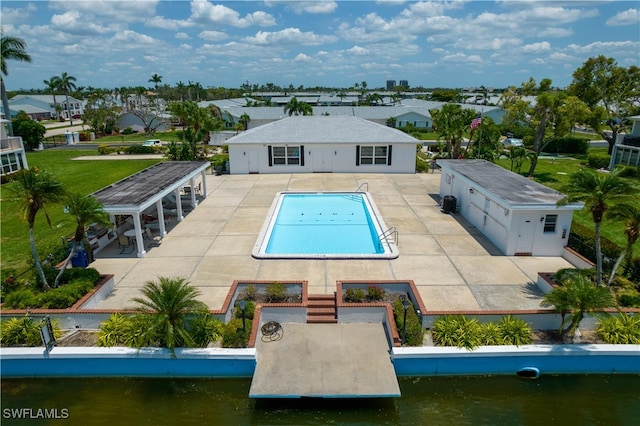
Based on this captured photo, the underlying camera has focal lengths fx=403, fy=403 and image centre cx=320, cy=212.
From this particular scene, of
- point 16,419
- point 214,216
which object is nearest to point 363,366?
point 16,419

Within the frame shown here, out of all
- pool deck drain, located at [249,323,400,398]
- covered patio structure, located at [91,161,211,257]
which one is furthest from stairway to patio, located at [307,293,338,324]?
covered patio structure, located at [91,161,211,257]

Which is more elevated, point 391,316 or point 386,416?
point 391,316

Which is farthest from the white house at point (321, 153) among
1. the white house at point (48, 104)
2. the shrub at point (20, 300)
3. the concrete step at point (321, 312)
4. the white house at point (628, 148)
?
the white house at point (48, 104)

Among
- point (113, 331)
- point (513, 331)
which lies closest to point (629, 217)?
point (513, 331)

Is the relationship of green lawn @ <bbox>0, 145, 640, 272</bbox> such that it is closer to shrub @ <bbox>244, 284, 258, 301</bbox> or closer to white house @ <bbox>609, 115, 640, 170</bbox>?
white house @ <bbox>609, 115, 640, 170</bbox>

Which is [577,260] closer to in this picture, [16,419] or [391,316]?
[391,316]

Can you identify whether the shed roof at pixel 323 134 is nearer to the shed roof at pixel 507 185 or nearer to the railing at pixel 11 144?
the shed roof at pixel 507 185
